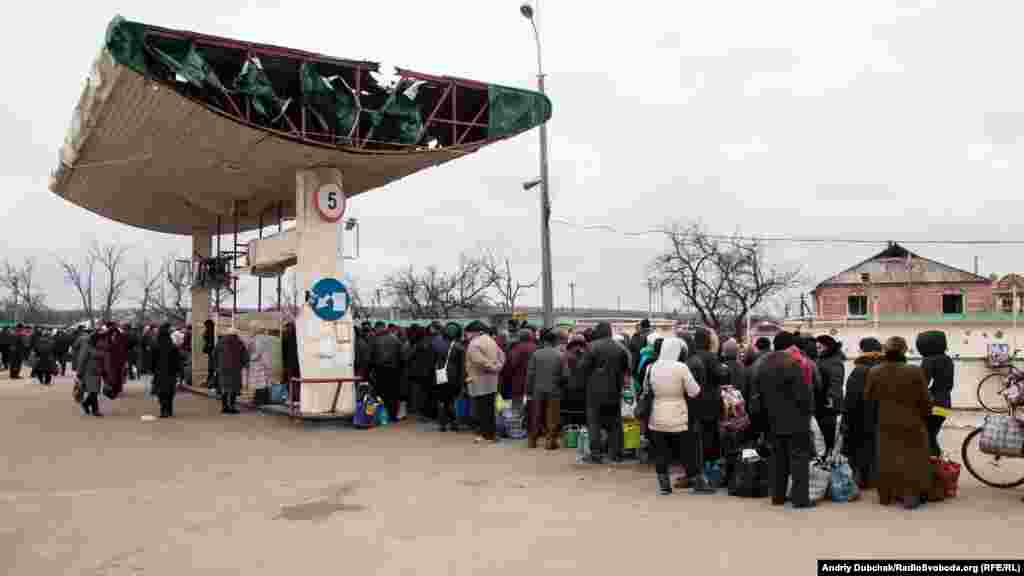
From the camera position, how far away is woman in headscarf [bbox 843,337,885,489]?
326 inches

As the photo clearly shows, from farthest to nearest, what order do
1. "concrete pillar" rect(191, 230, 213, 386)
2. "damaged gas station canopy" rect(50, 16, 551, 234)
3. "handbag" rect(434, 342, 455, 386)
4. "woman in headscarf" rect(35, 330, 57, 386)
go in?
1. "woman in headscarf" rect(35, 330, 57, 386)
2. "concrete pillar" rect(191, 230, 213, 386)
3. "handbag" rect(434, 342, 455, 386)
4. "damaged gas station canopy" rect(50, 16, 551, 234)

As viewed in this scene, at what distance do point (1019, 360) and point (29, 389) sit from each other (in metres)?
23.7

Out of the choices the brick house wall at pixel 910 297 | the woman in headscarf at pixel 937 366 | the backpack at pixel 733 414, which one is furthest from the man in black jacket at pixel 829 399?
the brick house wall at pixel 910 297

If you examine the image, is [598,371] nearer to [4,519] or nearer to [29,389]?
[4,519]

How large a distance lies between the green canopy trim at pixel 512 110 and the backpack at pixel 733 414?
274 inches

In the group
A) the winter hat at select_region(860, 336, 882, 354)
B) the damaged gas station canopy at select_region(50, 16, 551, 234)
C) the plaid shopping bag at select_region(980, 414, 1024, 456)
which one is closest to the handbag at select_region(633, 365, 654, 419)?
the winter hat at select_region(860, 336, 882, 354)

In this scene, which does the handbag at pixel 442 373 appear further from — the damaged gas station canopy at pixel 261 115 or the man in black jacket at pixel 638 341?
the damaged gas station canopy at pixel 261 115

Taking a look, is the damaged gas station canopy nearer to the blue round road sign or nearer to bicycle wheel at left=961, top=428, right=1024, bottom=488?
the blue round road sign

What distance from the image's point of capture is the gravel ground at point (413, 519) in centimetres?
596

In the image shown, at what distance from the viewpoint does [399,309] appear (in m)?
61.8

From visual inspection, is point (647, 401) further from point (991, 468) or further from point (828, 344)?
point (991, 468)

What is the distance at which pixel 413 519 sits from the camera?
727cm

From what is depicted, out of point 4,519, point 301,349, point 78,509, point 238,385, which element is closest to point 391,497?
point 78,509

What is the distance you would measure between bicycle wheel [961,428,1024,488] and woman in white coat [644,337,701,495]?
9.36 feet
